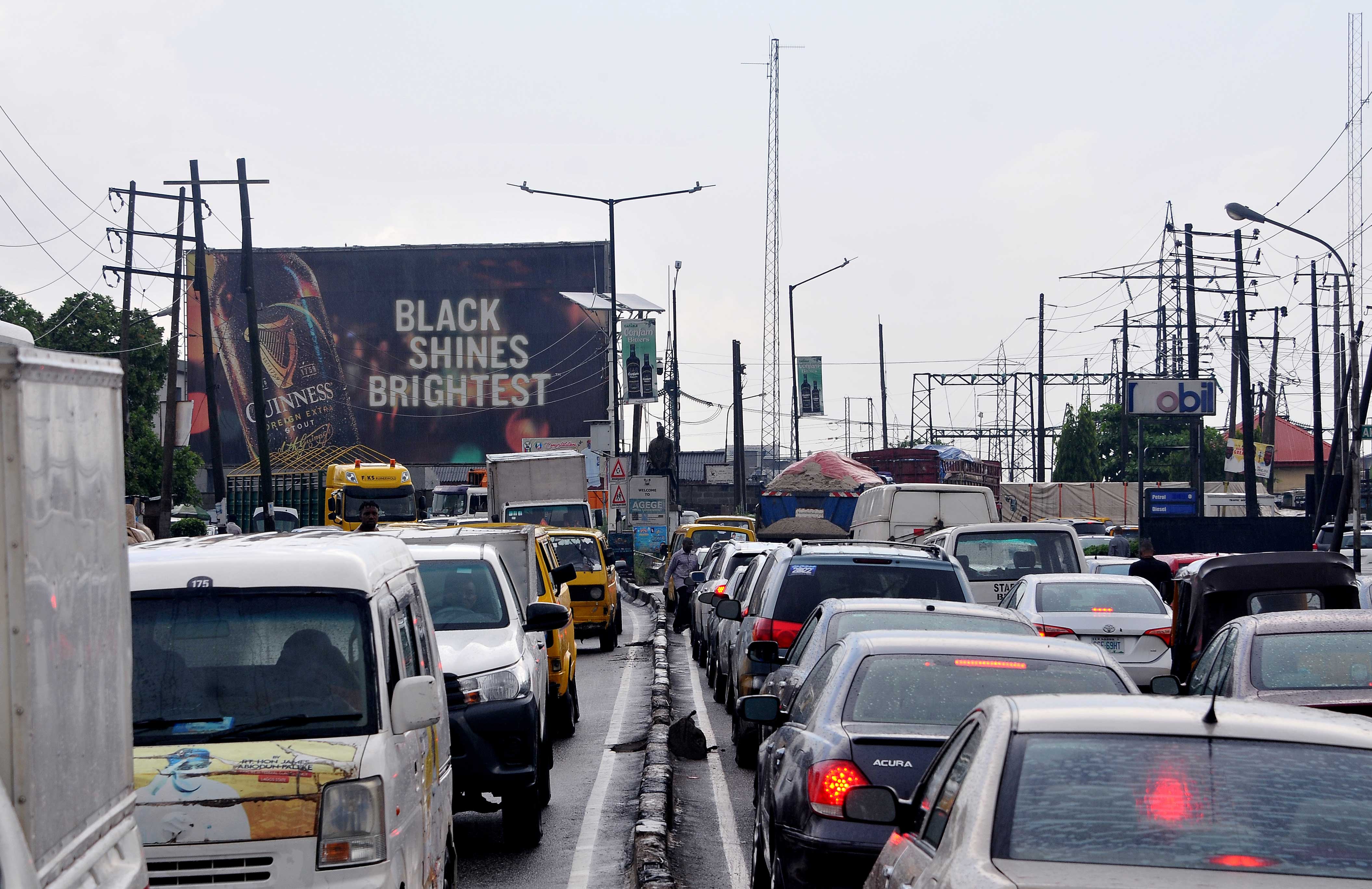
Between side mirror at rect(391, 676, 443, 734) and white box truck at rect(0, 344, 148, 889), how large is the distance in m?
1.48

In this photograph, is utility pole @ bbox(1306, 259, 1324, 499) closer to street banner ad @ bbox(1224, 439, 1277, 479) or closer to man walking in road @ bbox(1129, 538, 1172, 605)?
street banner ad @ bbox(1224, 439, 1277, 479)

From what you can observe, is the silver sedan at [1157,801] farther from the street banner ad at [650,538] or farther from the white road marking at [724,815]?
the street banner ad at [650,538]

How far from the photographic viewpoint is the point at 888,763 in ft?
20.8

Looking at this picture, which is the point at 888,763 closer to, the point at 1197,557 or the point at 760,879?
the point at 760,879

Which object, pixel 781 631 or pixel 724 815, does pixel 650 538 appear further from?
pixel 724 815

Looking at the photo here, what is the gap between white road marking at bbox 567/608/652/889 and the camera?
869 cm

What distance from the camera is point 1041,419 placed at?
3022 inches

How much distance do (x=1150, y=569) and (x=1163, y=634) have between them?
3667 mm

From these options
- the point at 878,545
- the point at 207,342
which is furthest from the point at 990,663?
the point at 207,342

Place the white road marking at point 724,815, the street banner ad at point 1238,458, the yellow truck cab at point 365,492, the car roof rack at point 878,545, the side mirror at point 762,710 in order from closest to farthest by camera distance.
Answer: the side mirror at point 762,710 → the white road marking at point 724,815 → the car roof rack at point 878,545 → the yellow truck cab at point 365,492 → the street banner ad at point 1238,458

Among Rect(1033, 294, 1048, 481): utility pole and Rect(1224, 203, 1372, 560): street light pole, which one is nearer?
Rect(1224, 203, 1372, 560): street light pole

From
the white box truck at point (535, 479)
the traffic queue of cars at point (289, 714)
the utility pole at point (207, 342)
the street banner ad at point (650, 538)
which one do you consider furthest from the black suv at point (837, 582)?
the street banner ad at point (650, 538)

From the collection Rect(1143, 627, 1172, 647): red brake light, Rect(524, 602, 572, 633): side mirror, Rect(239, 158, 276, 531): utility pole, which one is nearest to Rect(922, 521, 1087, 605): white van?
Rect(1143, 627, 1172, 647): red brake light

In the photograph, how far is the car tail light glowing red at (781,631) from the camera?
1188 cm
